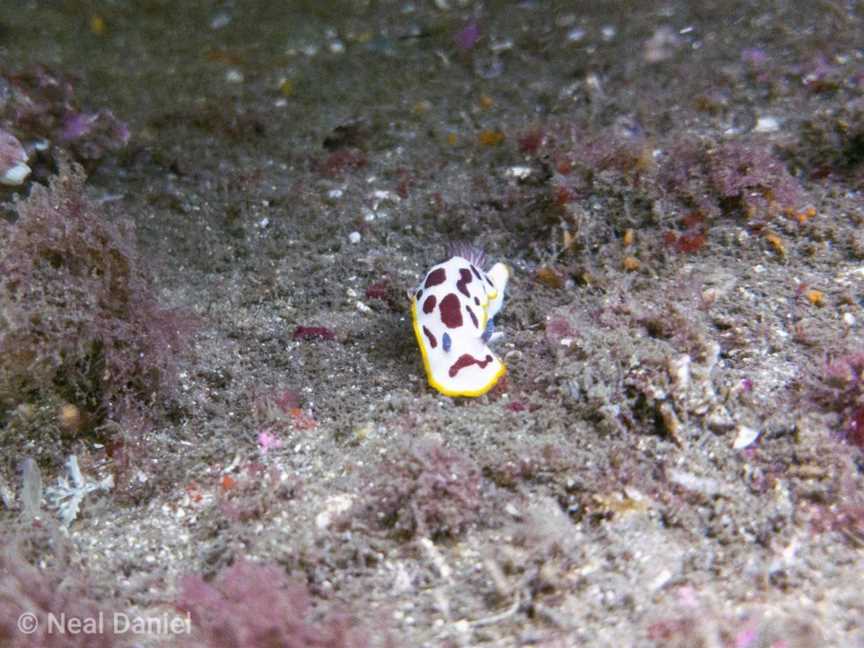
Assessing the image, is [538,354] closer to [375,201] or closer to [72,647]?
[375,201]

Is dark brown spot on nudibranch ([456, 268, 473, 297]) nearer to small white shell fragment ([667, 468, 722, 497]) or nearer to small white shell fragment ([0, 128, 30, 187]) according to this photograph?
small white shell fragment ([667, 468, 722, 497])

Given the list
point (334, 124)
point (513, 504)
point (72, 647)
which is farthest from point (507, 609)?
point (334, 124)

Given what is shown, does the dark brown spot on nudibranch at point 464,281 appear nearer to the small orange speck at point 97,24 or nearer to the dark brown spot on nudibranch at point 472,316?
the dark brown spot on nudibranch at point 472,316

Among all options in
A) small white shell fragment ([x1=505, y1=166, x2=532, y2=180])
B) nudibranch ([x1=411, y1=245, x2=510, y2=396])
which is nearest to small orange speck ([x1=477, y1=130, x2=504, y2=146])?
small white shell fragment ([x1=505, y1=166, x2=532, y2=180])

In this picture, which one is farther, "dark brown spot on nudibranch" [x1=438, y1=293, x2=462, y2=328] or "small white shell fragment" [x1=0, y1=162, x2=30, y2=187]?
"small white shell fragment" [x1=0, y1=162, x2=30, y2=187]

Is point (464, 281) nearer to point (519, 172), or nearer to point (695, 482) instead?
point (695, 482)
